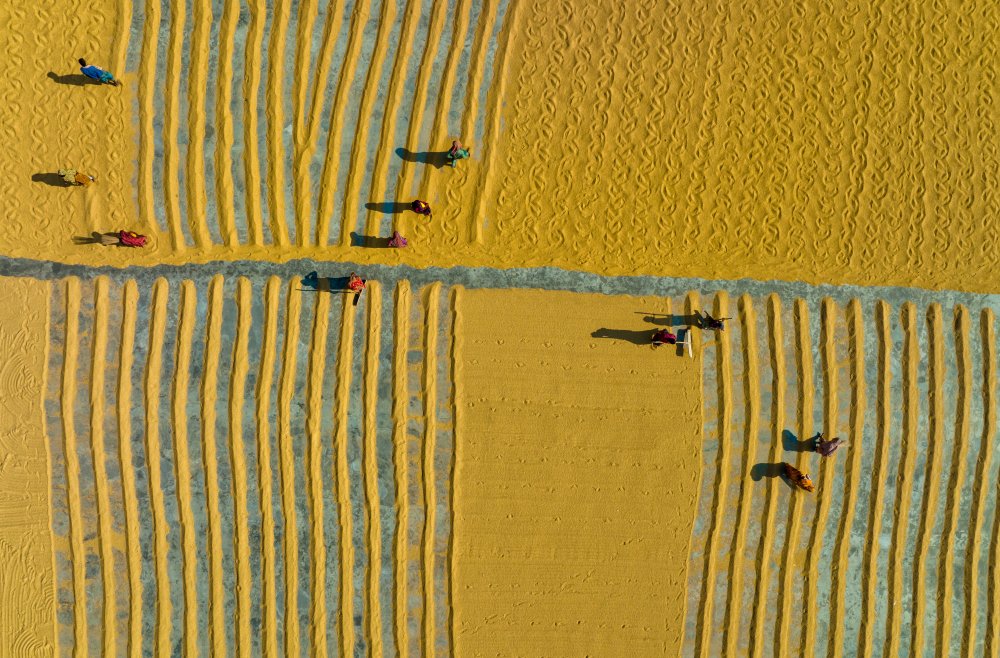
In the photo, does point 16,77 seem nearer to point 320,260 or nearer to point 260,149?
point 260,149

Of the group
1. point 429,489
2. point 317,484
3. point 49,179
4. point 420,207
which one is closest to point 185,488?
point 317,484

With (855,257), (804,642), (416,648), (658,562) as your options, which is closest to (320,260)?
(416,648)

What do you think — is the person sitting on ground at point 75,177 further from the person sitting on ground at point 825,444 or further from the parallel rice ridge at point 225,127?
the person sitting on ground at point 825,444

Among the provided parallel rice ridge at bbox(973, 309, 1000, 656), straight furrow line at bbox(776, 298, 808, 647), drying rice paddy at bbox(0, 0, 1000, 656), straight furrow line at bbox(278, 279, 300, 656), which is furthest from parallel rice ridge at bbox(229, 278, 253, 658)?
parallel rice ridge at bbox(973, 309, 1000, 656)

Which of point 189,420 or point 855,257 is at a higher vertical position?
point 855,257

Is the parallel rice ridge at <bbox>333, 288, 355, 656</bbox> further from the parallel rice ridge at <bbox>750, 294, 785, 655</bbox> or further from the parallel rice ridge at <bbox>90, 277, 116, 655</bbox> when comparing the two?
the parallel rice ridge at <bbox>750, 294, 785, 655</bbox>

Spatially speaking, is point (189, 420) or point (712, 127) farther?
point (712, 127)
